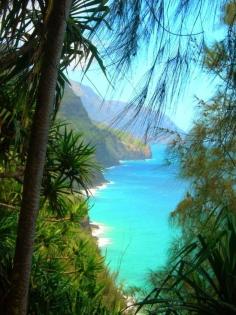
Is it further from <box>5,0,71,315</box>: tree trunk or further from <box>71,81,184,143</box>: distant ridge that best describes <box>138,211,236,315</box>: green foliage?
<box>5,0,71,315</box>: tree trunk

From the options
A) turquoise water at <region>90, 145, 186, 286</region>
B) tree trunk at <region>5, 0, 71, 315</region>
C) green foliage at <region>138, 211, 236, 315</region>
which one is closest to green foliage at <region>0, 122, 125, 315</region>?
tree trunk at <region>5, 0, 71, 315</region>

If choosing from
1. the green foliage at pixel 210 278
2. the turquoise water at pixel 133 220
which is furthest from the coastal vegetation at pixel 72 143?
the turquoise water at pixel 133 220

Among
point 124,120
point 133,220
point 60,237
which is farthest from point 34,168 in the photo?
point 133,220

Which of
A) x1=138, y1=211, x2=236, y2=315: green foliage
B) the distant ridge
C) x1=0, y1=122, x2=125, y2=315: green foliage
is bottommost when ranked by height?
x1=138, y1=211, x2=236, y2=315: green foliage

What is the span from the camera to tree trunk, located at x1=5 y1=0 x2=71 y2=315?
154cm

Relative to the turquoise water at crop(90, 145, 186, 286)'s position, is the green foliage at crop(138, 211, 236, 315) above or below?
below

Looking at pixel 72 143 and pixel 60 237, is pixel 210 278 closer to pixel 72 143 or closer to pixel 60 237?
pixel 72 143

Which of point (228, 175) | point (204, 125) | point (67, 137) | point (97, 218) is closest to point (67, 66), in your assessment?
point (67, 137)

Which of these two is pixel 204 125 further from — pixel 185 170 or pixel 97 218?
pixel 97 218

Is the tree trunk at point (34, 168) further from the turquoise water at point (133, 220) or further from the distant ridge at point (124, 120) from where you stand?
the turquoise water at point (133, 220)

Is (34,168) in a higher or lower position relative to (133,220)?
lower

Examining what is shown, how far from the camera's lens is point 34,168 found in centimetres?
160

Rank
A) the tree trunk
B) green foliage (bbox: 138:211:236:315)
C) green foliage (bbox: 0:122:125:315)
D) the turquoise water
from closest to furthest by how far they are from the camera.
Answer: green foliage (bbox: 138:211:236:315) < the tree trunk < green foliage (bbox: 0:122:125:315) < the turquoise water

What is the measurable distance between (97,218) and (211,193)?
13.3 meters
